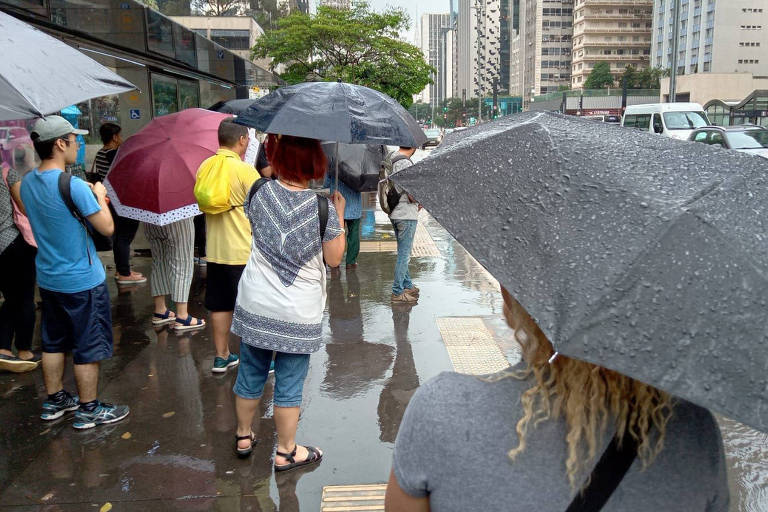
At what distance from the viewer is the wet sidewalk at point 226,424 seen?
353cm

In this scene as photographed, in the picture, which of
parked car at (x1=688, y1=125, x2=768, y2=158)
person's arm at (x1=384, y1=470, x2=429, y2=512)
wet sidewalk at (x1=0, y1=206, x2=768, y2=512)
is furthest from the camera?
parked car at (x1=688, y1=125, x2=768, y2=158)

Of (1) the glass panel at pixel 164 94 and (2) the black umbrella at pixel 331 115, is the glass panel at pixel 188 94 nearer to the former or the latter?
(1) the glass panel at pixel 164 94

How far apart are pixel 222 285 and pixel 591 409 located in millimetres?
Result: 3787

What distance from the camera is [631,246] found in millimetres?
1159

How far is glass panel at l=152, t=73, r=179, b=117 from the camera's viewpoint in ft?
36.4

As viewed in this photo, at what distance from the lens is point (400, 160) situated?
270 inches

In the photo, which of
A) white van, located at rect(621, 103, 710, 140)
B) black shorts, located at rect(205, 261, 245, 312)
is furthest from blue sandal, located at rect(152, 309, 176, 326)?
white van, located at rect(621, 103, 710, 140)

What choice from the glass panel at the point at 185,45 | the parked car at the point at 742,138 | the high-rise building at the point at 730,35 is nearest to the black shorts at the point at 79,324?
the glass panel at the point at 185,45

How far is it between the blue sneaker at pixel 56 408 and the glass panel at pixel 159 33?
595cm

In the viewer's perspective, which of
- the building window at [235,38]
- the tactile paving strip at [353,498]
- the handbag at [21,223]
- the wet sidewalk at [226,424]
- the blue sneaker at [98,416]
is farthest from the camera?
the building window at [235,38]

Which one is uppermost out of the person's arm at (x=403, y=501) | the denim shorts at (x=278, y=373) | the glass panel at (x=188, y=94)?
the glass panel at (x=188, y=94)

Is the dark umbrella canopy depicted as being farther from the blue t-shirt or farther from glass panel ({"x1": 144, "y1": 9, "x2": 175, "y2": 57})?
glass panel ({"x1": 144, "y1": 9, "x2": 175, "y2": 57})

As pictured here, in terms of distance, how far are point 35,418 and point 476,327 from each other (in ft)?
12.2

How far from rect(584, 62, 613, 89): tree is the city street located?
107025 millimetres
